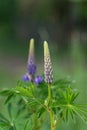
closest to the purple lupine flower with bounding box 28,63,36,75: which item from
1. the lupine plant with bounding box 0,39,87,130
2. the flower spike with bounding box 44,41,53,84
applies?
the lupine plant with bounding box 0,39,87,130

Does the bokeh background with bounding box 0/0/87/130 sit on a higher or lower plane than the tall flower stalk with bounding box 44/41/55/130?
higher

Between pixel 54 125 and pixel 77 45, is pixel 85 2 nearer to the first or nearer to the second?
pixel 77 45

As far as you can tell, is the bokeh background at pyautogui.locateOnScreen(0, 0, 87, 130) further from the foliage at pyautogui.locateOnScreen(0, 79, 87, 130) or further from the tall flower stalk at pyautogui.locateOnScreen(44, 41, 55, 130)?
the tall flower stalk at pyautogui.locateOnScreen(44, 41, 55, 130)

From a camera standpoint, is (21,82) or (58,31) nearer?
(21,82)

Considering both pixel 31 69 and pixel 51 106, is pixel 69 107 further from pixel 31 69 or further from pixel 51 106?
pixel 31 69

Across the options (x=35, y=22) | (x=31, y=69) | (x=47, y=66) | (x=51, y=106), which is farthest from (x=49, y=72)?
(x=35, y=22)

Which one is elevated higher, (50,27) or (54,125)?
(50,27)

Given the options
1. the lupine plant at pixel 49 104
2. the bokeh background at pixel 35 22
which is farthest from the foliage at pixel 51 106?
the bokeh background at pixel 35 22

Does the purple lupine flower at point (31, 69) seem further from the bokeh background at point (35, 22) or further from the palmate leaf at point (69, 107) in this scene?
the bokeh background at point (35, 22)

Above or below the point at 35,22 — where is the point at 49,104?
below

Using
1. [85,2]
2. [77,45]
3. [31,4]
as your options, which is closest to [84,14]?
[85,2]

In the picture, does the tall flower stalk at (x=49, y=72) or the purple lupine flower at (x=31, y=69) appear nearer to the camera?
the tall flower stalk at (x=49, y=72)
